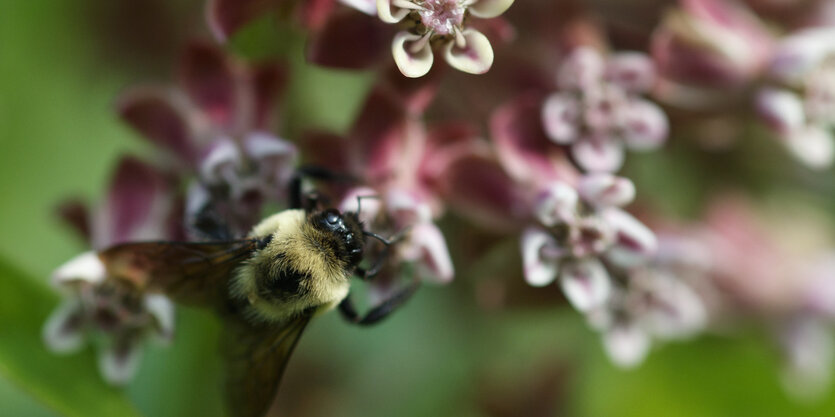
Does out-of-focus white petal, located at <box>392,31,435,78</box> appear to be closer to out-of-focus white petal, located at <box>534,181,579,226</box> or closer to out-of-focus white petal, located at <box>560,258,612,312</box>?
out-of-focus white petal, located at <box>534,181,579,226</box>

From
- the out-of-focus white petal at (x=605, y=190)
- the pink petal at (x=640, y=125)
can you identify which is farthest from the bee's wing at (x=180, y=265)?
the pink petal at (x=640, y=125)

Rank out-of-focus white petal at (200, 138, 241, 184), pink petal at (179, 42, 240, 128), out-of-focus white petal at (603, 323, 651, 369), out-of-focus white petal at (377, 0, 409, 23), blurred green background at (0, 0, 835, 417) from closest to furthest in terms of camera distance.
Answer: out-of-focus white petal at (377, 0, 409, 23)
out-of-focus white petal at (200, 138, 241, 184)
pink petal at (179, 42, 240, 128)
out-of-focus white petal at (603, 323, 651, 369)
blurred green background at (0, 0, 835, 417)

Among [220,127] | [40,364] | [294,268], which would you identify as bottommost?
[40,364]

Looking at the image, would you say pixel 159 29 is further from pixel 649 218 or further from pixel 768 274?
pixel 768 274

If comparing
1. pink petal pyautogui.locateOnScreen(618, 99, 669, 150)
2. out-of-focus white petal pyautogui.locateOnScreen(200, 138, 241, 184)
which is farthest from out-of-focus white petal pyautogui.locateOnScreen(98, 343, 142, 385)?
pink petal pyautogui.locateOnScreen(618, 99, 669, 150)

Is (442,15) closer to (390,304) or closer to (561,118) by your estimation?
(561,118)

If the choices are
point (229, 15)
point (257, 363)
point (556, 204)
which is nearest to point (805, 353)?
point (556, 204)

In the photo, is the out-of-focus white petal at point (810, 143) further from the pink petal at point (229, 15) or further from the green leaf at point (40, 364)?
the green leaf at point (40, 364)
